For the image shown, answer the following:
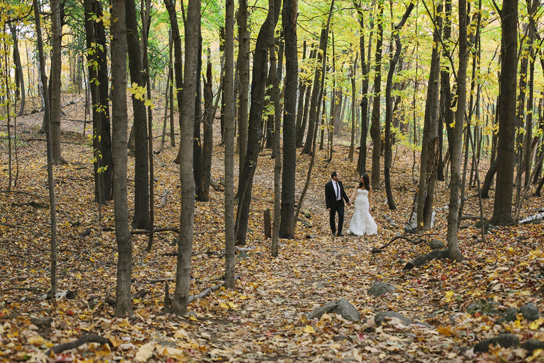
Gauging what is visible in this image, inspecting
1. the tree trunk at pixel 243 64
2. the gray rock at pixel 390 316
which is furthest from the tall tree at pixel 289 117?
the gray rock at pixel 390 316

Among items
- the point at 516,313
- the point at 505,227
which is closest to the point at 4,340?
the point at 516,313

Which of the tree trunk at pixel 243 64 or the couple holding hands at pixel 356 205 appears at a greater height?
the tree trunk at pixel 243 64

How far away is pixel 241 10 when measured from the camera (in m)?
8.48

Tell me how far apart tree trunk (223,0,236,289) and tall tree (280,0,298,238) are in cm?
405

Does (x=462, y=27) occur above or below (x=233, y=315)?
above

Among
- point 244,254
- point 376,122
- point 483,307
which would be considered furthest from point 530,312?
point 376,122

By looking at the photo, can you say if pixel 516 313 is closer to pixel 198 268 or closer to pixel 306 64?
pixel 198 268

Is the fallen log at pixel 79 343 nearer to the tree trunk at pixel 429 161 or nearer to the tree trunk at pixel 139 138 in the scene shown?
the tree trunk at pixel 139 138

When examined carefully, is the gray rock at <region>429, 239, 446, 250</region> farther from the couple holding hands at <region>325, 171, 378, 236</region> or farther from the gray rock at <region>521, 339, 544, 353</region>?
the gray rock at <region>521, 339, 544, 353</region>

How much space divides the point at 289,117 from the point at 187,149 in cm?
601

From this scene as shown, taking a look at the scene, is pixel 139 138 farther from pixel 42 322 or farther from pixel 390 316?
pixel 390 316

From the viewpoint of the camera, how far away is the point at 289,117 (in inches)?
425

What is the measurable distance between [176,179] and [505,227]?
11.7m

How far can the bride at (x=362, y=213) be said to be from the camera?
1252 cm
